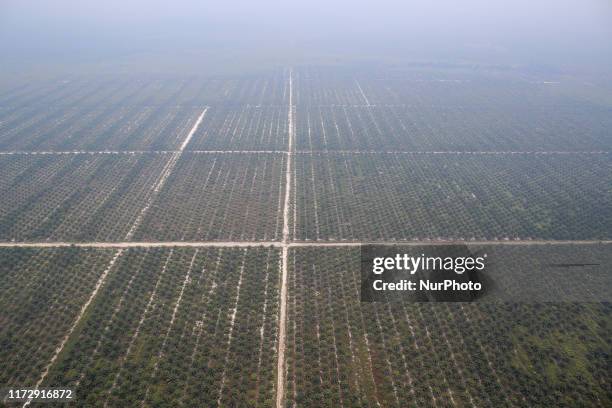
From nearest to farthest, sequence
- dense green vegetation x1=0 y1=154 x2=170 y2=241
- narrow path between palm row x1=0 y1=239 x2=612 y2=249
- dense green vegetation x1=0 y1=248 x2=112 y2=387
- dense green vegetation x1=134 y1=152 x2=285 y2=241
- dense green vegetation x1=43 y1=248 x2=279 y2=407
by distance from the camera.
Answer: dense green vegetation x1=43 y1=248 x2=279 y2=407 → dense green vegetation x1=0 y1=248 x2=112 y2=387 → narrow path between palm row x1=0 y1=239 x2=612 y2=249 → dense green vegetation x1=134 y1=152 x2=285 y2=241 → dense green vegetation x1=0 y1=154 x2=170 y2=241

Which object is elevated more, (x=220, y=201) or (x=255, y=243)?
(x=220, y=201)

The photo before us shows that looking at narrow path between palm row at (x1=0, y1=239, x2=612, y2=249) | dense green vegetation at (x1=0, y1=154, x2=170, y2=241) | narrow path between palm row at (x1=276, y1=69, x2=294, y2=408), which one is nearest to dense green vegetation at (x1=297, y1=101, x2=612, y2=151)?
narrow path between palm row at (x1=276, y1=69, x2=294, y2=408)

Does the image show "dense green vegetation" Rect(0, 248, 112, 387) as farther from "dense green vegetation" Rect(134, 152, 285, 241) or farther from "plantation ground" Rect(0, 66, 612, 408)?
"dense green vegetation" Rect(134, 152, 285, 241)

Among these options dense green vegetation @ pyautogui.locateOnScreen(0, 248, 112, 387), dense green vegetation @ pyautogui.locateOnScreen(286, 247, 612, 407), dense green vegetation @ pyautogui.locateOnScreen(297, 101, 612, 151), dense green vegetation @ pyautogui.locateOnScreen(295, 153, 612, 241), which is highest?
dense green vegetation @ pyautogui.locateOnScreen(297, 101, 612, 151)

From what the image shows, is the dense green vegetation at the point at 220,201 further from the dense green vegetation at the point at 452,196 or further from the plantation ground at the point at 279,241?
the dense green vegetation at the point at 452,196

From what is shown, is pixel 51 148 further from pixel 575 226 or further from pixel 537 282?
pixel 575 226

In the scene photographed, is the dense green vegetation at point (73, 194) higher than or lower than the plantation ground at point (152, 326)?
higher

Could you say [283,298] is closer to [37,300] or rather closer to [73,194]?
[37,300]

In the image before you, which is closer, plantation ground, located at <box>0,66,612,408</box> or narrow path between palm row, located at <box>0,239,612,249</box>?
plantation ground, located at <box>0,66,612,408</box>

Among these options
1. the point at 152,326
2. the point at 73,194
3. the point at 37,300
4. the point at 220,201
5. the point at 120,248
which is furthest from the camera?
the point at 73,194

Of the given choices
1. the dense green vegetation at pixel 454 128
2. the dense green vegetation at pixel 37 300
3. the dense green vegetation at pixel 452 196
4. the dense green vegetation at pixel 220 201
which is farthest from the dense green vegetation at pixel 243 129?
the dense green vegetation at pixel 37 300

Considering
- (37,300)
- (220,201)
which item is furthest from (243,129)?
(37,300)
